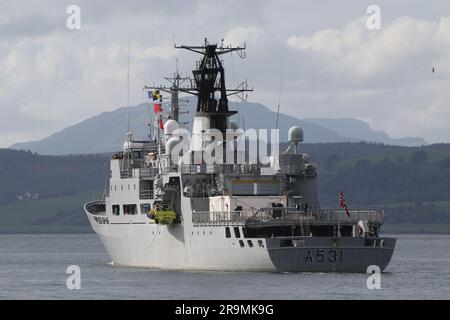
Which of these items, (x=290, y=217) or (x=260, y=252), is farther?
(x=290, y=217)

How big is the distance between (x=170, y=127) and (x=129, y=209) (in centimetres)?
712

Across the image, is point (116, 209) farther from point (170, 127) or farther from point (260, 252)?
point (260, 252)

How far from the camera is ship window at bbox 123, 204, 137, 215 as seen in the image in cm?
9722

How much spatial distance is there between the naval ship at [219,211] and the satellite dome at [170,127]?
0.09 metres

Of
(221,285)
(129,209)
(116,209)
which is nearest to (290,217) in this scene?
(221,285)

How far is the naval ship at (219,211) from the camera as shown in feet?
265

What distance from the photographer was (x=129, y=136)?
101m

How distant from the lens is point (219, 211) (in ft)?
281

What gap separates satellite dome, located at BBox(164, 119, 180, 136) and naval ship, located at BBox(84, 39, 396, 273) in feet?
0.31

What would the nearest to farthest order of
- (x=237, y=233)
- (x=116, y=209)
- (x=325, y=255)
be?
(x=325, y=255)
(x=237, y=233)
(x=116, y=209)

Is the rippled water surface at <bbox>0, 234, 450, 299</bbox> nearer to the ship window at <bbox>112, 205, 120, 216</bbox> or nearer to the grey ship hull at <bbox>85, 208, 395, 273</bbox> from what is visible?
the grey ship hull at <bbox>85, 208, 395, 273</bbox>

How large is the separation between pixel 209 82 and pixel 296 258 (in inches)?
827

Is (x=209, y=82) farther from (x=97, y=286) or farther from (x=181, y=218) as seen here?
(x=97, y=286)

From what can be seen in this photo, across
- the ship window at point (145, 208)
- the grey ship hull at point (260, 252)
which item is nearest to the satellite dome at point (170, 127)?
the ship window at point (145, 208)
